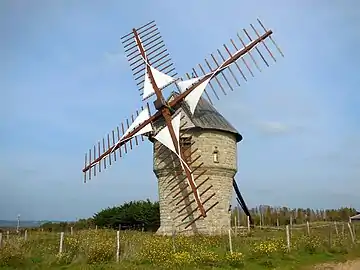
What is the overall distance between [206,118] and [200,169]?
9.88 feet

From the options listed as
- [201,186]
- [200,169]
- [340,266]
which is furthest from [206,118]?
[340,266]

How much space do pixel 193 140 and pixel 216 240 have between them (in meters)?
6.07

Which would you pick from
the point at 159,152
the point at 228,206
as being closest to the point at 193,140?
the point at 159,152

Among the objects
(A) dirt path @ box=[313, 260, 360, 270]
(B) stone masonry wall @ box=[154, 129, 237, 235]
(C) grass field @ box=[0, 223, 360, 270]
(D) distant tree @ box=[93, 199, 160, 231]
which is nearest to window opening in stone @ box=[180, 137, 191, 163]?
(B) stone masonry wall @ box=[154, 129, 237, 235]

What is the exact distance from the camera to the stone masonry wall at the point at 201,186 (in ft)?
78.5

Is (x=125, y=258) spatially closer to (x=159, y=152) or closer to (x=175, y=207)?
(x=175, y=207)

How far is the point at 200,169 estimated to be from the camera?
2431 cm

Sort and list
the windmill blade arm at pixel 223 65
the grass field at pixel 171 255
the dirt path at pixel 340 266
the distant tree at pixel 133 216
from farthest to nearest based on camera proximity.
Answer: the distant tree at pixel 133 216, the windmill blade arm at pixel 223 65, the dirt path at pixel 340 266, the grass field at pixel 171 255

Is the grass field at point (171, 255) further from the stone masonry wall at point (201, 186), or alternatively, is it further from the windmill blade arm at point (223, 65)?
the windmill blade arm at point (223, 65)

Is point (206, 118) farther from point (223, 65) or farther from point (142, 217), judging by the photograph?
point (142, 217)

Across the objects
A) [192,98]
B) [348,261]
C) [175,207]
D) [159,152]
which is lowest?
[348,261]

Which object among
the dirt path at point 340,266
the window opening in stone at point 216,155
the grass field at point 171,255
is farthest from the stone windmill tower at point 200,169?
the dirt path at point 340,266

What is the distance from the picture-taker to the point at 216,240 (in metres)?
20.7

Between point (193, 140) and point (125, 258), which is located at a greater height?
point (193, 140)
